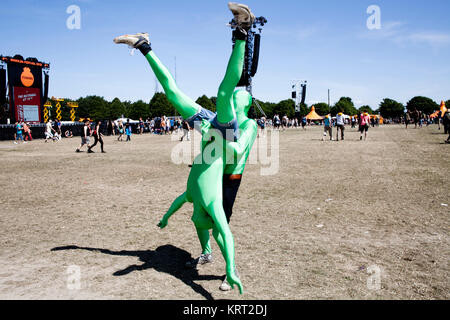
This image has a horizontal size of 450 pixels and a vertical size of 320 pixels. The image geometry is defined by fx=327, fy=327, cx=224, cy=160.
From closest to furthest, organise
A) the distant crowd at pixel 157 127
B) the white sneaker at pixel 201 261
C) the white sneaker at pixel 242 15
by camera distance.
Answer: the white sneaker at pixel 242 15 → the white sneaker at pixel 201 261 → the distant crowd at pixel 157 127

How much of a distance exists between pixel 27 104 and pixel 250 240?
34.1 m

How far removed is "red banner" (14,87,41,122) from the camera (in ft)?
102

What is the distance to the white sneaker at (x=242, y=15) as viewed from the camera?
255 cm

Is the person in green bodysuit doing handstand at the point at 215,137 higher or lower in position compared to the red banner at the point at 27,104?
lower

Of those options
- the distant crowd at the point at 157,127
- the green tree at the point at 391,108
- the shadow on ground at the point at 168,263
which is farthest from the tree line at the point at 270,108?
the shadow on ground at the point at 168,263

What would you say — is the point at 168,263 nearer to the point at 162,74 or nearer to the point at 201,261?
the point at 201,261

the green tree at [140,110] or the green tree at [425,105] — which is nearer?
the green tree at [140,110]

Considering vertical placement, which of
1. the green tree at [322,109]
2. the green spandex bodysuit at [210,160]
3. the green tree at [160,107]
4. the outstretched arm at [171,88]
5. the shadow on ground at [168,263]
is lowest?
the shadow on ground at [168,263]

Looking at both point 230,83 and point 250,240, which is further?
point 250,240

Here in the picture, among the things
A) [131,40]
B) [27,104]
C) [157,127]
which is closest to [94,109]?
[27,104]

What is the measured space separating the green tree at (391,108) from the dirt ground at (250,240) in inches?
4990

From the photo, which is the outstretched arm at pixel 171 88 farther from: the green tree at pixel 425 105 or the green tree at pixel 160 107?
the green tree at pixel 425 105

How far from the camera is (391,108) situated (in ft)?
399
